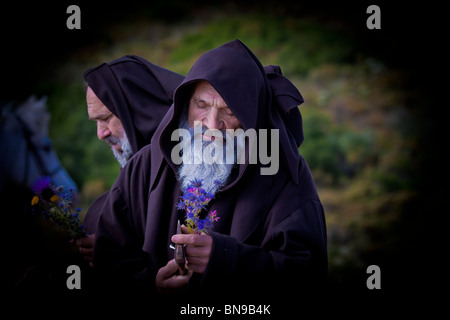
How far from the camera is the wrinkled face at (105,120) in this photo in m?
Result: 3.83

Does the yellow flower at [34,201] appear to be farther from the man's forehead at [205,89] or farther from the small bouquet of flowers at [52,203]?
the man's forehead at [205,89]

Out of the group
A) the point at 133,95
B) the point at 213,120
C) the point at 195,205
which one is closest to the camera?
the point at 195,205

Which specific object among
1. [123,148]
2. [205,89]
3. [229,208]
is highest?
[205,89]

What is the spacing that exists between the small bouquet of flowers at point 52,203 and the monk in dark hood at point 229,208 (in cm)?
25

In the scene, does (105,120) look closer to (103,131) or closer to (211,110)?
(103,131)

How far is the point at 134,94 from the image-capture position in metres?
3.79

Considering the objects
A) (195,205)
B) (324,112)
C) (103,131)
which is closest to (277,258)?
(195,205)

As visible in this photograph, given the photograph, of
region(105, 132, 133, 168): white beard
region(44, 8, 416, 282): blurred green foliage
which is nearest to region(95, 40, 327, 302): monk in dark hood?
region(105, 132, 133, 168): white beard

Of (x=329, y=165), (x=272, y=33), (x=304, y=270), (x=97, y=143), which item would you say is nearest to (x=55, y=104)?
(x=97, y=143)

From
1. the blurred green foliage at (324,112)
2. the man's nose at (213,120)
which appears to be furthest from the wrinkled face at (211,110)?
the blurred green foliage at (324,112)

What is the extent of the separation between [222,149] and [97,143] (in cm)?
750

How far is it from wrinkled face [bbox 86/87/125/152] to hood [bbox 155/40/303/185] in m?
0.83

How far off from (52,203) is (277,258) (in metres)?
1.46

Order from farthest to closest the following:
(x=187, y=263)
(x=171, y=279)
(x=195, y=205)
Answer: (x=171, y=279) < (x=187, y=263) < (x=195, y=205)
